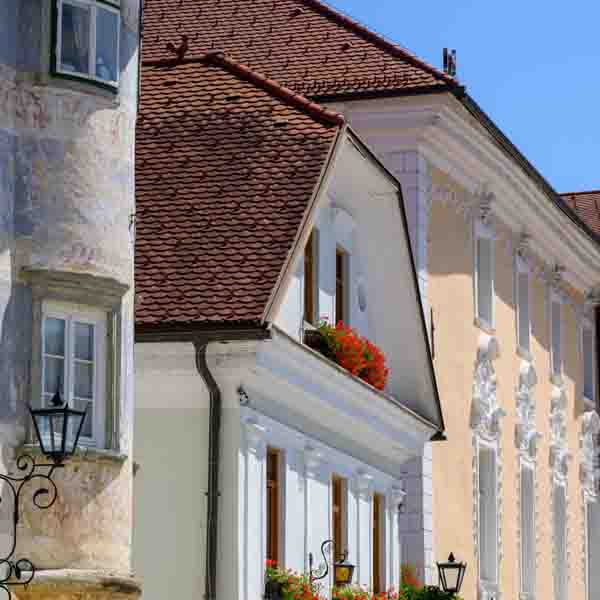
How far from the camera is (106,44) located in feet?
63.8

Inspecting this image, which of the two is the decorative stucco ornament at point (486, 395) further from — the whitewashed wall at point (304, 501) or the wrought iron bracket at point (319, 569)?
the wrought iron bracket at point (319, 569)

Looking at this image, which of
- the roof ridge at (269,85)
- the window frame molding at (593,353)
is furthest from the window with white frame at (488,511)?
the roof ridge at (269,85)

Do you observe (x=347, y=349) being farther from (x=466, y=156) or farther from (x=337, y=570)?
(x=466, y=156)

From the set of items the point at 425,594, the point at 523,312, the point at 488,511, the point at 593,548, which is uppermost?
the point at 523,312

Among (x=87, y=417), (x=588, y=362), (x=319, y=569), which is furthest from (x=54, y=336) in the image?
(x=588, y=362)

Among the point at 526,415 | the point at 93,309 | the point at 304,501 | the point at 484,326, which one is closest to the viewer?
the point at 93,309

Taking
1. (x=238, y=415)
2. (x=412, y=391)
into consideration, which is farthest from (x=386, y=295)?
(x=238, y=415)

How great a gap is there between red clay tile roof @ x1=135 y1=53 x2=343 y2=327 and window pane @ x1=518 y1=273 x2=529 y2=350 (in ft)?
41.5

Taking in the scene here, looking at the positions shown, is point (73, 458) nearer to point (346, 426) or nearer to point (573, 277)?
point (346, 426)

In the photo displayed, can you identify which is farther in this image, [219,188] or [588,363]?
[588,363]

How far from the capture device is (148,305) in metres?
22.0

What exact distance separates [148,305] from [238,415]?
142 centimetres

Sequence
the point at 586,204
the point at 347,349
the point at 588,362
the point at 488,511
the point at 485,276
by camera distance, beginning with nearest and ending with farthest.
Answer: the point at 347,349, the point at 488,511, the point at 485,276, the point at 588,362, the point at 586,204

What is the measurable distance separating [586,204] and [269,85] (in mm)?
26665
